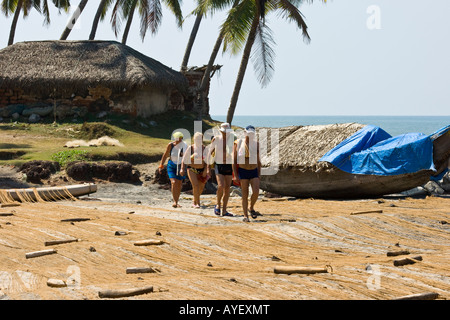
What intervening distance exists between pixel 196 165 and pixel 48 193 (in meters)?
3.71

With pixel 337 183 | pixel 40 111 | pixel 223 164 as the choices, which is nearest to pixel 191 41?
pixel 40 111

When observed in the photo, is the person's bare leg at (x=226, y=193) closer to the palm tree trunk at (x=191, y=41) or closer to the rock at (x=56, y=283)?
the rock at (x=56, y=283)

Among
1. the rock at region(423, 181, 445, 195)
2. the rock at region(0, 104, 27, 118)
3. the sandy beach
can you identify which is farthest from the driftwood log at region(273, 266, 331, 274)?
the rock at region(0, 104, 27, 118)

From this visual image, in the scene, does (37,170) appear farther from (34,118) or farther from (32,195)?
(34,118)

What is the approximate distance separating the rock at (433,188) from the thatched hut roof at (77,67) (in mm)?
14664

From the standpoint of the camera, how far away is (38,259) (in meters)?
8.34

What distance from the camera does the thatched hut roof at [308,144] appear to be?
53.7 feet

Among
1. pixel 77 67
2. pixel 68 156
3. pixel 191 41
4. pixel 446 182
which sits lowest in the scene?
pixel 446 182

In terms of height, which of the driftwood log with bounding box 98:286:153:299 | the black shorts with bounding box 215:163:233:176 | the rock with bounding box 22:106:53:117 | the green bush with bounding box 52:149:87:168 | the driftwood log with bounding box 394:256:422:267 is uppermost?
the rock with bounding box 22:106:53:117

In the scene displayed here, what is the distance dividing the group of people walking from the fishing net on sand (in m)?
2.93

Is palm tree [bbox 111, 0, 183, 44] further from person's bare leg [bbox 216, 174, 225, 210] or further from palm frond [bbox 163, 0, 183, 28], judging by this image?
person's bare leg [bbox 216, 174, 225, 210]

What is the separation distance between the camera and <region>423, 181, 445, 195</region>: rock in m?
16.1

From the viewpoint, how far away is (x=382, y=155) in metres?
15.6
